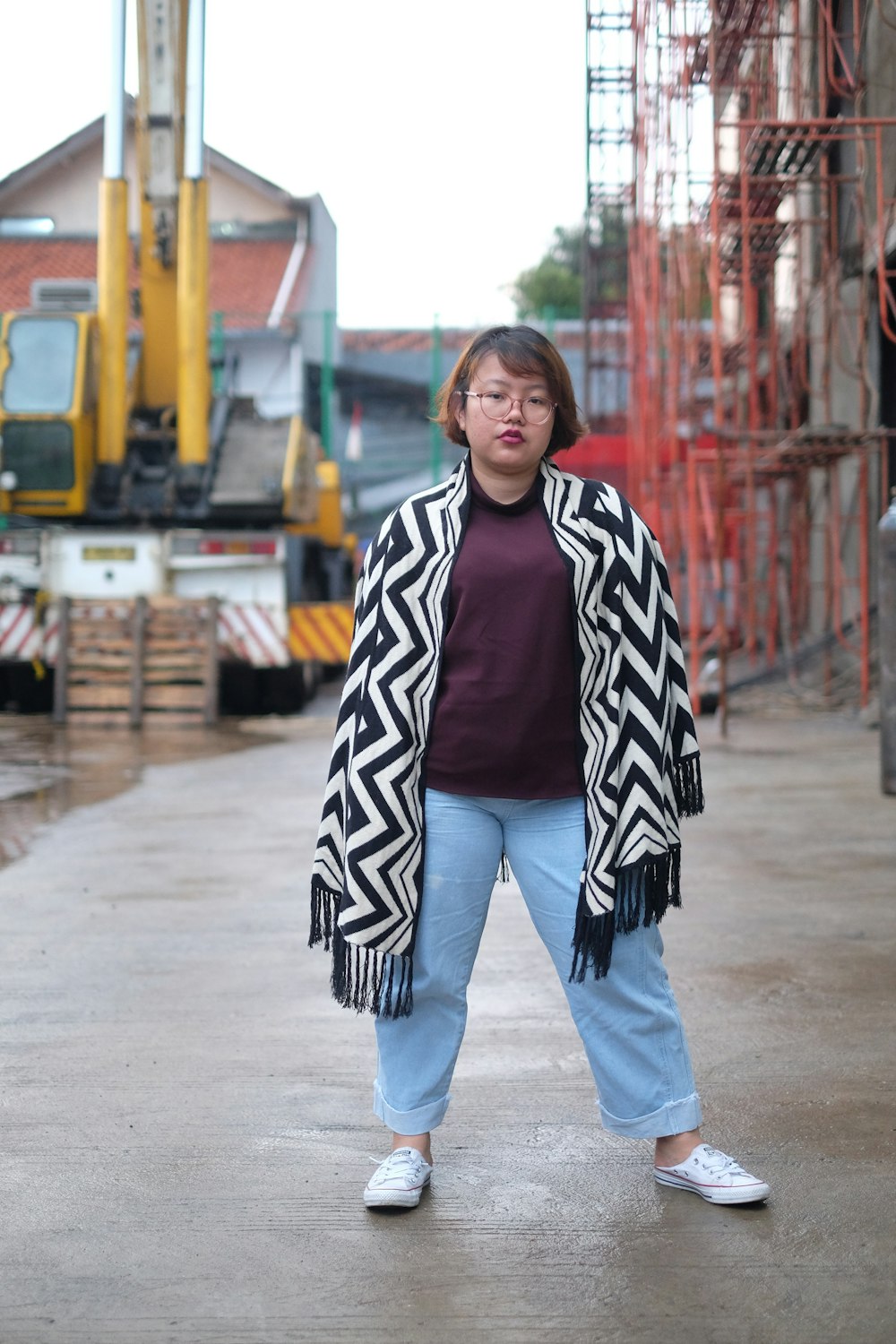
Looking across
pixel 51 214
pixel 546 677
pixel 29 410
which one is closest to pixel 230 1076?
pixel 546 677

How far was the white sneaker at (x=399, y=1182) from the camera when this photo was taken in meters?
3.14

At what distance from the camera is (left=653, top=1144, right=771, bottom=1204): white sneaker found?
3.13m

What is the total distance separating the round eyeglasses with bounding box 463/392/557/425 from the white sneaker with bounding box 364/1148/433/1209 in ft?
4.87

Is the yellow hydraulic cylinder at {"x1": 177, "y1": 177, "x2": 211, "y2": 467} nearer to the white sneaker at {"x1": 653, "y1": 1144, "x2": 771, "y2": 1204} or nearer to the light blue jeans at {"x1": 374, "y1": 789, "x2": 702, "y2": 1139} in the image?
the light blue jeans at {"x1": 374, "y1": 789, "x2": 702, "y2": 1139}

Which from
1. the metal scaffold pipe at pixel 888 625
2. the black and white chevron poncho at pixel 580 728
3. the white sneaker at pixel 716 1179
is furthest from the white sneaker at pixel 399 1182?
the metal scaffold pipe at pixel 888 625

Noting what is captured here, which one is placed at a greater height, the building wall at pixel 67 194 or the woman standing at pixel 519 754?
the building wall at pixel 67 194

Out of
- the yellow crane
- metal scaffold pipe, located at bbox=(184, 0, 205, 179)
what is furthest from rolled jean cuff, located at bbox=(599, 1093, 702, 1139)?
metal scaffold pipe, located at bbox=(184, 0, 205, 179)

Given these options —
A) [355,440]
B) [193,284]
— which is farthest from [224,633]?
[355,440]

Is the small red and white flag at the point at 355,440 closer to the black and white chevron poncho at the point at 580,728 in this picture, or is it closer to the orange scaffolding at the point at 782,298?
the orange scaffolding at the point at 782,298

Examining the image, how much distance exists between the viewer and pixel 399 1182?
3.16 m

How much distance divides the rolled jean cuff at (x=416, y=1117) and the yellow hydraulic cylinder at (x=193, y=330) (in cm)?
1301

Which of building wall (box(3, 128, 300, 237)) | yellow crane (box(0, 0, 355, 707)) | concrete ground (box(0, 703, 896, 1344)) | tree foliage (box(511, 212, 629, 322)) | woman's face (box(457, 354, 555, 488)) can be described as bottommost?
concrete ground (box(0, 703, 896, 1344))

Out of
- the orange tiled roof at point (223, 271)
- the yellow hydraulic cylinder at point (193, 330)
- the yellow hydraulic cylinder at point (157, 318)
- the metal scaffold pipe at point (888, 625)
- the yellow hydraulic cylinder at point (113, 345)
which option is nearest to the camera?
the metal scaffold pipe at point (888, 625)

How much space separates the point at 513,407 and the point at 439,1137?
165cm
